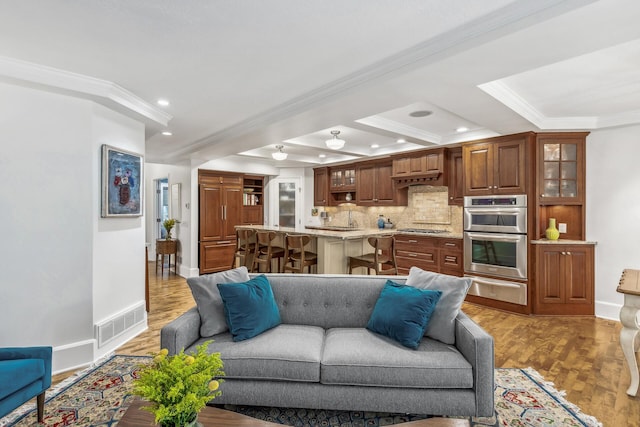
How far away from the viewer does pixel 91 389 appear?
8.34ft

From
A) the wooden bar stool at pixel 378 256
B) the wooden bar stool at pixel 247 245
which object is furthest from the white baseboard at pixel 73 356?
the wooden bar stool at pixel 378 256

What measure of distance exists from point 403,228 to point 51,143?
562 cm

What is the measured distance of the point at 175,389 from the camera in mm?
1129

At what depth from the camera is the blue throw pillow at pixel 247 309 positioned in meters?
2.33

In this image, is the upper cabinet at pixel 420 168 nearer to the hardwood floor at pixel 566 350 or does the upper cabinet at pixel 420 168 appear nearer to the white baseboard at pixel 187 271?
the hardwood floor at pixel 566 350

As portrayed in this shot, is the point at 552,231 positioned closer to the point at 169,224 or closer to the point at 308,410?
the point at 308,410

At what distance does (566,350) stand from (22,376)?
441 centimetres

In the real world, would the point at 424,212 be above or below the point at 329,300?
above

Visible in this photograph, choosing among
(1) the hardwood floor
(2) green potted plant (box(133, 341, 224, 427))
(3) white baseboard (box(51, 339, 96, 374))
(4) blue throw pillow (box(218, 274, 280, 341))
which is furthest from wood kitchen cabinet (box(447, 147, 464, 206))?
(3) white baseboard (box(51, 339, 96, 374))

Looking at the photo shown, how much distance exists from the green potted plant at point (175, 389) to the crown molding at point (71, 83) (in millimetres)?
2662

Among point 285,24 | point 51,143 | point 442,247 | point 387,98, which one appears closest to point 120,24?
point 285,24

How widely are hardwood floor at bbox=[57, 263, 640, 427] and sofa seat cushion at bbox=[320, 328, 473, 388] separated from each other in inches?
44.0

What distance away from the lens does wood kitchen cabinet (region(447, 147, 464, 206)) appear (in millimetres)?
5438

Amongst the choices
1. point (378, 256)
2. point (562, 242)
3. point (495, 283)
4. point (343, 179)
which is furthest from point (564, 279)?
point (343, 179)
